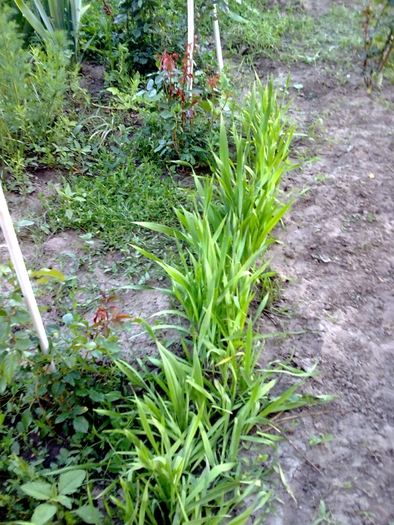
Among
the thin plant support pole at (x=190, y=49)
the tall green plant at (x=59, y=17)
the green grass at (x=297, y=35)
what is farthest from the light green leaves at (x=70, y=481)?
the green grass at (x=297, y=35)

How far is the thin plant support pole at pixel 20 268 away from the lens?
4.70 feet

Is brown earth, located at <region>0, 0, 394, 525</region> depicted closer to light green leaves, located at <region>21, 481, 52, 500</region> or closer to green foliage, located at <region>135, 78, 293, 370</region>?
green foliage, located at <region>135, 78, 293, 370</region>

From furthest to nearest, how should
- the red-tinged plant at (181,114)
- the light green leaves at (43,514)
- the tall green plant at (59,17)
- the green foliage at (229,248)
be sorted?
the tall green plant at (59,17) → the red-tinged plant at (181,114) → the green foliage at (229,248) → the light green leaves at (43,514)

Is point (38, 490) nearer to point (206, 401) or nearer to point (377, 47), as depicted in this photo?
point (206, 401)

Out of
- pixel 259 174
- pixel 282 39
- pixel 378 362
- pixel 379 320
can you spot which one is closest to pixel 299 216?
pixel 259 174

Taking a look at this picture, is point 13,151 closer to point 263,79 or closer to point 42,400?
point 42,400

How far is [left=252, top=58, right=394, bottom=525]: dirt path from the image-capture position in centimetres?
159

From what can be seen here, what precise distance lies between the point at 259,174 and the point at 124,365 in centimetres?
120

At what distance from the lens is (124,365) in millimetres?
1809

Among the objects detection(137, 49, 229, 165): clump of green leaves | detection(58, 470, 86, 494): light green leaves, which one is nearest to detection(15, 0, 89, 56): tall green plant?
detection(137, 49, 229, 165): clump of green leaves

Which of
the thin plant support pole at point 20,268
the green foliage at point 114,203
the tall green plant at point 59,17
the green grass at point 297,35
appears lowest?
the green foliage at point 114,203

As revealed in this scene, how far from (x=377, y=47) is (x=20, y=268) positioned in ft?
10.5

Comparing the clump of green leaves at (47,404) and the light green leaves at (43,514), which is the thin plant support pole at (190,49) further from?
the light green leaves at (43,514)

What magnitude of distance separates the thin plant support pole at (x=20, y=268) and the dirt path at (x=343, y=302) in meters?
0.88
